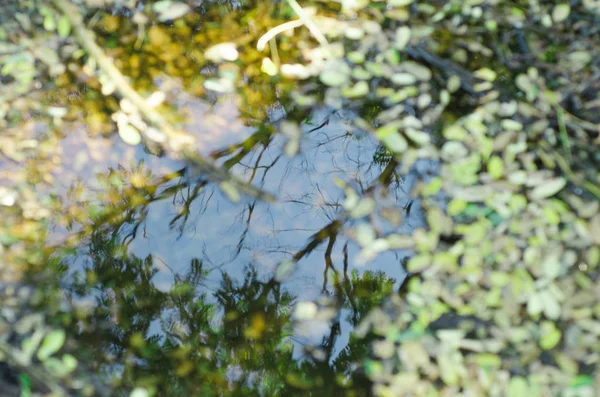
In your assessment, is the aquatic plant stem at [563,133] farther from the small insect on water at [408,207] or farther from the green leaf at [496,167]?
the small insect on water at [408,207]

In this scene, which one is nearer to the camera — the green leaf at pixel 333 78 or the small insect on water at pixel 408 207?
the small insect on water at pixel 408 207

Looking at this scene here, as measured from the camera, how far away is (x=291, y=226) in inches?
66.1

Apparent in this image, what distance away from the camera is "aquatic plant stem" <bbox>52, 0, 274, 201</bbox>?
5.29 ft

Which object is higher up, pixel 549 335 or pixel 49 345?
pixel 549 335

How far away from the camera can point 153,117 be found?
5.35 feet

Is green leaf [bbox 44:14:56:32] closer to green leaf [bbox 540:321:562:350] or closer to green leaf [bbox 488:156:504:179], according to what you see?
green leaf [bbox 488:156:504:179]

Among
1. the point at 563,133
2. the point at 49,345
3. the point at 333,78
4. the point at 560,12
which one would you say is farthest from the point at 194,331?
the point at 560,12

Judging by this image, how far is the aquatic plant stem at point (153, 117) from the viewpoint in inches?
63.5

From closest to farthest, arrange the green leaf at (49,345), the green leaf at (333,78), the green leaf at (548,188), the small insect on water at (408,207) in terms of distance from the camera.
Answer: the green leaf at (49,345) < the green leaf at (548,188) < the small insect on water at (408,207) < the green leaf at (333,78)

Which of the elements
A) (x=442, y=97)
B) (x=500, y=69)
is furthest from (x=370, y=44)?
(x=500, y=69)

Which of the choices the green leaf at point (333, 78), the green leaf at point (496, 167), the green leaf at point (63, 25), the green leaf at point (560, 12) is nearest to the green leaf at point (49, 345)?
the green leaf at point (63, 25)

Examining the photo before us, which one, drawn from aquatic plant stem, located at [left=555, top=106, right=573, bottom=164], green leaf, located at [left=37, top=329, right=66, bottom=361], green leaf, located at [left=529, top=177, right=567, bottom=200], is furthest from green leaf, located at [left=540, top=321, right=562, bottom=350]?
green leaf, located at [left=37, top=329, right=66, bottom=361]

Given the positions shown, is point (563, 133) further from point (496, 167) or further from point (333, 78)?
point (333, 78)

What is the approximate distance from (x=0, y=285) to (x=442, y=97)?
1478 millimetres
